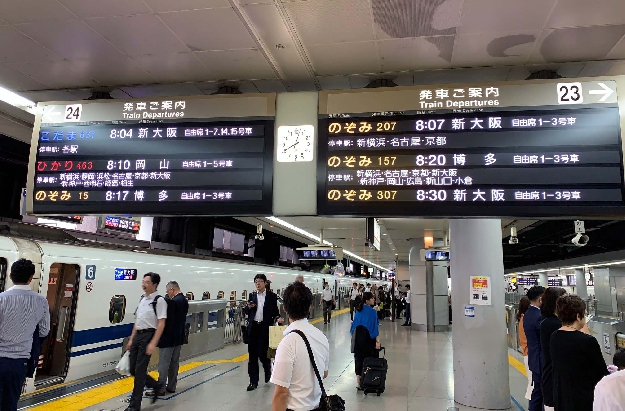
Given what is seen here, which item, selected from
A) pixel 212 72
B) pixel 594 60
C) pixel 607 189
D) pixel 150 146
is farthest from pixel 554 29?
pixel 150 146

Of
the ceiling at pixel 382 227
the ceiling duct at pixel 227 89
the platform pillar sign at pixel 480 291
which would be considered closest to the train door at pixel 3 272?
the ceiling duct at pixel 227 89

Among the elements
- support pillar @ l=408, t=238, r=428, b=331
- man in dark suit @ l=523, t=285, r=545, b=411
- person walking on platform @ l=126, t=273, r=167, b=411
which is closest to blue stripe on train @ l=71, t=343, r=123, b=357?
person walking on platform @ l=126, t=273, r=167, b=411

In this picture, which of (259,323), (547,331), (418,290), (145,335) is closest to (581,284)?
(418,290)

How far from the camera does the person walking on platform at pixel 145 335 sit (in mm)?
5438

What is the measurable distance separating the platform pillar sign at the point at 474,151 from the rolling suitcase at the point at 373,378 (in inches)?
162

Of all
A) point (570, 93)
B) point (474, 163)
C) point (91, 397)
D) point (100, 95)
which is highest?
point (100, 95)

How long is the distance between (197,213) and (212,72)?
1.29 metres

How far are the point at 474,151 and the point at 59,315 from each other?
7.79 meters

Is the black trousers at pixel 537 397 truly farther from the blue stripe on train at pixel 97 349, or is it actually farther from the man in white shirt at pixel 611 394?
the blue stripe on train at pixel 97 349

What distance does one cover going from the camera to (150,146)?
3.86m

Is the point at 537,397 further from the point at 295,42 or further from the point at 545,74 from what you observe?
the point at 295,42

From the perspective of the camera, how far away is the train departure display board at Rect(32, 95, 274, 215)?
367 cm

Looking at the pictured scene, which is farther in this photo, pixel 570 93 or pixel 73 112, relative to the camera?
pixel 73 112

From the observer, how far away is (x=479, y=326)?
6262mm
